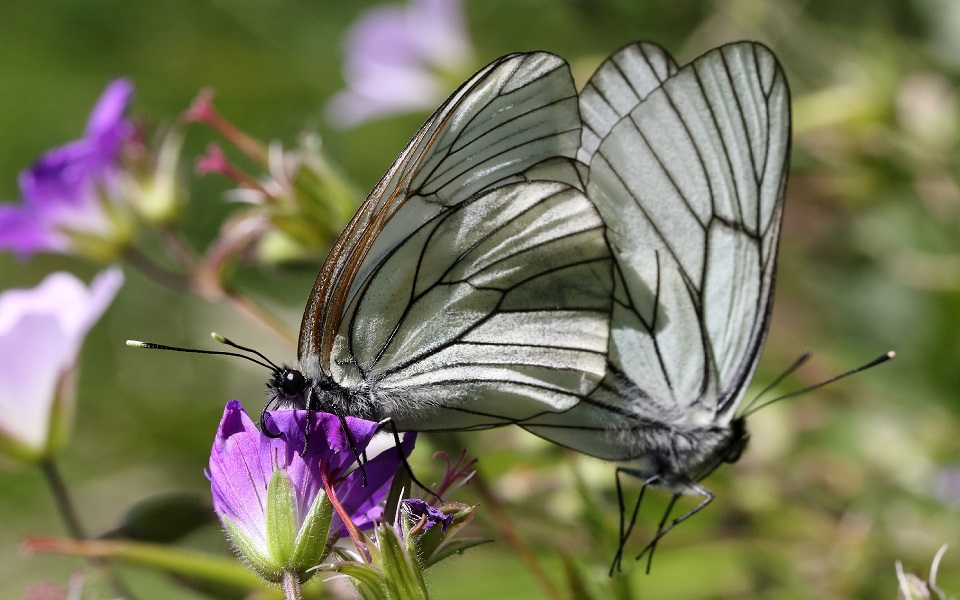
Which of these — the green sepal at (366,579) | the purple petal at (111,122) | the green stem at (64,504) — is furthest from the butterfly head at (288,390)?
the purple petal at (111,122)

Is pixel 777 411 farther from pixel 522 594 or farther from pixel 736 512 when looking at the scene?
pixel 522 594

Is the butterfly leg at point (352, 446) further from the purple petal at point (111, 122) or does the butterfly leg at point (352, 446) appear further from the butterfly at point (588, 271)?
the purple petal at point (111, 122)

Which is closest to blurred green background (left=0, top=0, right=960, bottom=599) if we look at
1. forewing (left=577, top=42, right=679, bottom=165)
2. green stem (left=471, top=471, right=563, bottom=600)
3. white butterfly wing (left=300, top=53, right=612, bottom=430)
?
green stem (left=471, top=471, right=563, bottom=600)

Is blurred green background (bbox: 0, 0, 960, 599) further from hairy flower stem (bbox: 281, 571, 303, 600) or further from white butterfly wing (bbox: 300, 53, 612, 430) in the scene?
hairy flower stem (bbox: 281, 571, 303, 600)

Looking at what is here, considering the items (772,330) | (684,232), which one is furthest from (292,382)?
(772,330)

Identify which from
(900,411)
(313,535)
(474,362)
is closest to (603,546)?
(474,362)
